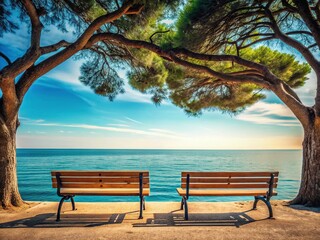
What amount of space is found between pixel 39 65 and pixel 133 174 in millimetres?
2973

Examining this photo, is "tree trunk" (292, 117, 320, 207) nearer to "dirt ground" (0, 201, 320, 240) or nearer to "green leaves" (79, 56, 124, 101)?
"dirt ground" (0, 201, 320, 240)

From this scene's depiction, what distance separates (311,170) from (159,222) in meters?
3.44

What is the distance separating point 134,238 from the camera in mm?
3049

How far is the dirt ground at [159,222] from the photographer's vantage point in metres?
3.18

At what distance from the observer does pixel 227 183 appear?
4223 mm

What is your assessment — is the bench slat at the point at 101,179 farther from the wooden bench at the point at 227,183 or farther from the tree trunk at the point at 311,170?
the tree trunk at the point at 311,170

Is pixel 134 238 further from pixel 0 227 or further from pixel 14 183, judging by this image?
pixel 14 183

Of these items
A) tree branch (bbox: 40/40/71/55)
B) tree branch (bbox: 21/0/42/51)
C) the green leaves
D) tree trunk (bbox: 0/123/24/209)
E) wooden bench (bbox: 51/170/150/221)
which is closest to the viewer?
wooden bench (bbox: 51/170/150/221)

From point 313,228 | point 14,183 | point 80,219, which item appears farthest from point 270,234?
point 14,183

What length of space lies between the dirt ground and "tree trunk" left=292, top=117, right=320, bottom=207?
39 cm

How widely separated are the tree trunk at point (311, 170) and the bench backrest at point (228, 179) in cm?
125

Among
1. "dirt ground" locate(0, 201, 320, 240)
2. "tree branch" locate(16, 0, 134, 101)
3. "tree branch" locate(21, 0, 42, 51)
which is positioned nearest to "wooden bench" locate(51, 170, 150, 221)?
"dirt ground" locate(0, 201, 320, 240)

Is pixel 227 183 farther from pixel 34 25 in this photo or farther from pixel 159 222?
pixel 34 25

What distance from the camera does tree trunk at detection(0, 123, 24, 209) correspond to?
4.39 metres
